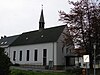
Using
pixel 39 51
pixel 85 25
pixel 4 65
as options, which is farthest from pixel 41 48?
pixel 4 65

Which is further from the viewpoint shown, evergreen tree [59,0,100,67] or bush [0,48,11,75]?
evergreen tree [59,0,100,67]

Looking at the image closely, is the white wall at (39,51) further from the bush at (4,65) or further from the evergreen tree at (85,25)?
the bush at (4,65)

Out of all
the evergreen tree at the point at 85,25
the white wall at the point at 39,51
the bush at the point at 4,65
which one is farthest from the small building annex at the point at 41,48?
the bush at the point at 4,65

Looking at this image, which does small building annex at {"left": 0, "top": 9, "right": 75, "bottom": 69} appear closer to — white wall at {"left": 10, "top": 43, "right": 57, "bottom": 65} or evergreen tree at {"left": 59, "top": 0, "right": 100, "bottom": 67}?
white wall at {"left": 10, "top": 43, "right": 57, "bottom": 65}

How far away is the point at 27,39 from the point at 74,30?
3486 centimetres

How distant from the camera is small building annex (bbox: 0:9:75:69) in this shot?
65.8 m

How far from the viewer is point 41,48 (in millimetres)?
70375

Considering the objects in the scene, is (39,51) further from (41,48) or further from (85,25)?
(85,25)

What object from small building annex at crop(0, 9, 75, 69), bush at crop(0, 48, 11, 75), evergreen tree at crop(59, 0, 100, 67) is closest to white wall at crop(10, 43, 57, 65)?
small building annex at crop(0, 9, 75, 69)

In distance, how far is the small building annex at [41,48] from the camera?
6575 centimetres

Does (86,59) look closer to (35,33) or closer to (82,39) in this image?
(82,39)

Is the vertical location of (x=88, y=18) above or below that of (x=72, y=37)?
above

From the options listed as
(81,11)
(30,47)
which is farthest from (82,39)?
(30,47)

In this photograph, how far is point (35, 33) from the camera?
78.9 metres
